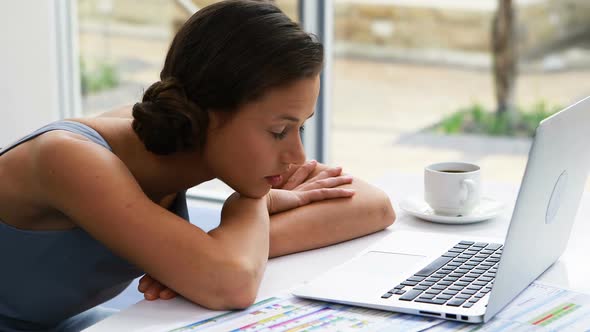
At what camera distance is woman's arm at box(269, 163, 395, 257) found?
1339 millimetres

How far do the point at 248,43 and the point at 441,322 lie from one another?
0.47m

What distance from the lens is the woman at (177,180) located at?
1.14 meters

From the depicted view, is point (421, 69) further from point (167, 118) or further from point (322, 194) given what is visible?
point (167, 118)

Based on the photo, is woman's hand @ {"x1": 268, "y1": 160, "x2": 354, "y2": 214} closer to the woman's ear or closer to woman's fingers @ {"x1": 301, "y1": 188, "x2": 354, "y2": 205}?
woman's fingers @ {"x1": 301, "y1": 188, "x2": 354, "y2": 205}

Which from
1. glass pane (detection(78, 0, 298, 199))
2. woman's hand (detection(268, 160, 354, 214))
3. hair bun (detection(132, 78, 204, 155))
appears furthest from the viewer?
glass pane (detection(78, 0, 298, 199))

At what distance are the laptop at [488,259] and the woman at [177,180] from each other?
5.1 inches

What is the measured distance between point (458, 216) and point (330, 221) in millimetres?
260

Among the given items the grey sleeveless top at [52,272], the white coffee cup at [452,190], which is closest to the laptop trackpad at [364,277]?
the white coffee cup at [452,190]

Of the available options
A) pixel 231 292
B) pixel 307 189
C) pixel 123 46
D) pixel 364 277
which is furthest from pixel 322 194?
pixel 123 46

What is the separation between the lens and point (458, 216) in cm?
150

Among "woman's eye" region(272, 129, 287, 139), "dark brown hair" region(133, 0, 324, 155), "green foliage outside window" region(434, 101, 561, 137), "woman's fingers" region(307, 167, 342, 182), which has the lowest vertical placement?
"green foliage outside window" region(434, 101, 561, 137)

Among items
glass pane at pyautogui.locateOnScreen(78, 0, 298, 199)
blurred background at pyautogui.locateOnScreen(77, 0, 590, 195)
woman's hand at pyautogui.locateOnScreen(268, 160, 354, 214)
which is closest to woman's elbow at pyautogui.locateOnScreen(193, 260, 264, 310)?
woman's hand at pyautogui.locateOnScreen(268, 160, 354, 214)

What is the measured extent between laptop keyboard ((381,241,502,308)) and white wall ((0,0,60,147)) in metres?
2.19

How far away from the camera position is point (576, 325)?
105 cm
